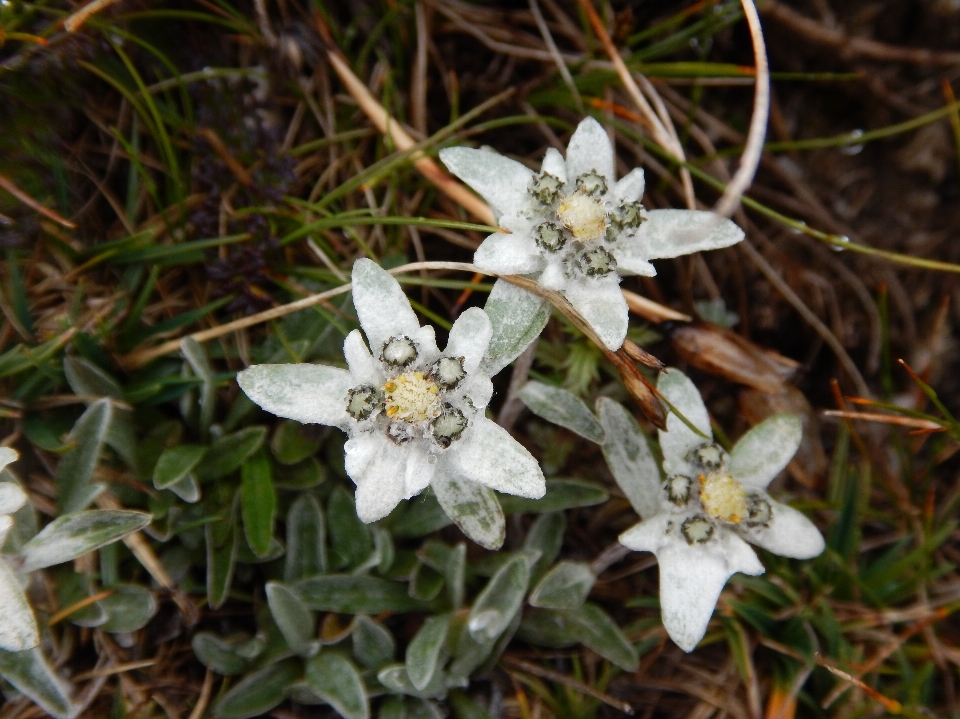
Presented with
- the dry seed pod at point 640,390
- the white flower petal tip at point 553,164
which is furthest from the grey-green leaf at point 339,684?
the white flower petal tip at point 553,164

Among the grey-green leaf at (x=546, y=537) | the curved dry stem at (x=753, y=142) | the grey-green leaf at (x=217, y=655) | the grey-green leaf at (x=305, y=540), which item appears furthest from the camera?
the grey-green leaf at (x=546, y=537)

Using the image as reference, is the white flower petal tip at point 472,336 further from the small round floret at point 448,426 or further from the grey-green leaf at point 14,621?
the grey-green leaf at point 14,621

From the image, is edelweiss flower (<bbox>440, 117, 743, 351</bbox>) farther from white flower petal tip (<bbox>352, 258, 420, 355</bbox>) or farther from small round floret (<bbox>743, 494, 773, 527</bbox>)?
small round floret (<bbox>743, 494, 773, 527</bbox>)

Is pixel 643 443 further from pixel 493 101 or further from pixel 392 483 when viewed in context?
pixel 493 101

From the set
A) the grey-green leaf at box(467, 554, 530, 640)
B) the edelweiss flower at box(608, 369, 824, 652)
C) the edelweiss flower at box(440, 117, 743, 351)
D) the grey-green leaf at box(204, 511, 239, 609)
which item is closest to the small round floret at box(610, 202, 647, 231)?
the edelweiss flower at box(440, 117, 743, 351)

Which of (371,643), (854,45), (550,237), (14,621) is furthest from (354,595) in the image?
(854,45)

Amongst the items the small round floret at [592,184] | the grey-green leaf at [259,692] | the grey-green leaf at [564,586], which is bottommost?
the grey-green leaf at [259,692]
